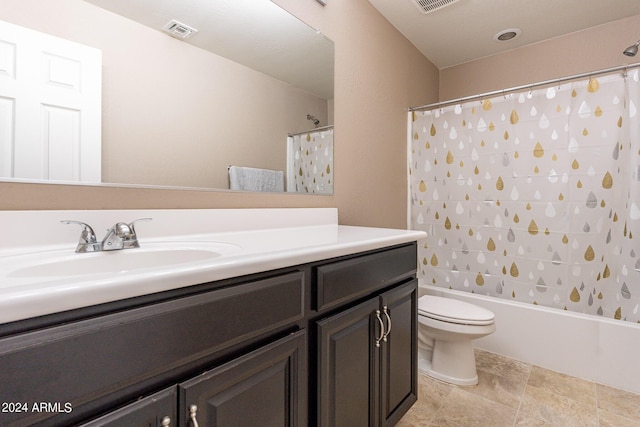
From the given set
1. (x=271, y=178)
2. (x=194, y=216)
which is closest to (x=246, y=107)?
(x=271, y=178)

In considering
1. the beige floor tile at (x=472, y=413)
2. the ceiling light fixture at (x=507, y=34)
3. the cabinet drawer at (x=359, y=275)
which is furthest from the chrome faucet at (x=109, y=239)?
the ceiling light fixture at (x=507, y=34)

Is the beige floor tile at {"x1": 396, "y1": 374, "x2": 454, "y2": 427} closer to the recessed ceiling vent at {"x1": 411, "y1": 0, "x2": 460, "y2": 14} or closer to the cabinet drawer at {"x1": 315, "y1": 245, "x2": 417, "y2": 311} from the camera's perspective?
the cabinet drawer at {"x1": 315, "y1": 245, "x2": 417, "y2": 311}

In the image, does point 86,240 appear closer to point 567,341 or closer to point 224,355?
point 224,355

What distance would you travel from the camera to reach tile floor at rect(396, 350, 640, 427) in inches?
56.3

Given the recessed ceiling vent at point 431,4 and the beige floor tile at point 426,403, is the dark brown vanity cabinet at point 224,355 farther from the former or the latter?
the recessed ceiling vent at point 431,4

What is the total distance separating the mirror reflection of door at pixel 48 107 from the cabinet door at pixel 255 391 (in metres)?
0.74

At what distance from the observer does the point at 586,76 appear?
175cm

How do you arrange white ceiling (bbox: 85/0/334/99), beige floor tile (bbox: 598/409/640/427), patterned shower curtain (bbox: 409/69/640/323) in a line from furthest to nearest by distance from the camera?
1. patterned shower curtain (bbox: 409/69/640/323)
2. beige floor tile (bbox: 598/409/640/427)
3. white ceiling (bbox: 85/0/334/99)

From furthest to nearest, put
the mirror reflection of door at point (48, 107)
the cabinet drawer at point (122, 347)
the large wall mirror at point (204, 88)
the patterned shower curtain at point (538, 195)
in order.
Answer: the patterned shower curtain at point (538, 195) < the large wall mirror at point (204, 88) < the mirror reflection of door at point (48, 107) < the cabinet drawer at point (122, 347)

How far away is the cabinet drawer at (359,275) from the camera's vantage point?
89cm

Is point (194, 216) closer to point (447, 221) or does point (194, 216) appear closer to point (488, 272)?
point (447, 221)

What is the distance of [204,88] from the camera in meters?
1.21

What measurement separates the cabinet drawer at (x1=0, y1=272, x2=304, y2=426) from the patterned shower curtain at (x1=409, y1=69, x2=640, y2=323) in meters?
1.88

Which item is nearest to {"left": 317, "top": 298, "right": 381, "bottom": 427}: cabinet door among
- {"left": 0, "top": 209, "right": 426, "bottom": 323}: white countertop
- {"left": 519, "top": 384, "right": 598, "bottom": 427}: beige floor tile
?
{"left": 0, "top": 209, "right": 426, "bottom": 323}: white countertop
